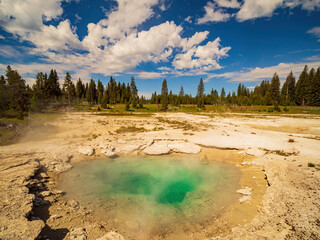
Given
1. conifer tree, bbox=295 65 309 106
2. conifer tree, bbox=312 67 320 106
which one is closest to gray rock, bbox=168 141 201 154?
conifer tree, bbox=312 67 320 106

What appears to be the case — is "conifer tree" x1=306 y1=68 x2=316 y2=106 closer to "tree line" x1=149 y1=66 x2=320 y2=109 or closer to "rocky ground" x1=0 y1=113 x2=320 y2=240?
"tree line" x1=149 y1=66 x2=320 y2=109

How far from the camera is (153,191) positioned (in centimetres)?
955

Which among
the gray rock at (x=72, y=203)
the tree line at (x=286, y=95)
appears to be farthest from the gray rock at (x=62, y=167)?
the tree line at (x=286, y=95)

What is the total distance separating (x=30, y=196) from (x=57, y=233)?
9.56ft

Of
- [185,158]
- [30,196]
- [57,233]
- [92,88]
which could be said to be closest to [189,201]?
[185,158]

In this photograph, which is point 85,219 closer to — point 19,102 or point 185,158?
point 185,158

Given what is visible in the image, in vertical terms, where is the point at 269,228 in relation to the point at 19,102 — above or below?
below

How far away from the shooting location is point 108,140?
17.0 meters

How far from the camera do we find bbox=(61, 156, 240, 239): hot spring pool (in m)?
6.65

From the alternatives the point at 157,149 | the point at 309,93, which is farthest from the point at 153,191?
the point at 309,93

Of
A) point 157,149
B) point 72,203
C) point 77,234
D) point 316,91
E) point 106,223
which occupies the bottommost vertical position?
point 106,223

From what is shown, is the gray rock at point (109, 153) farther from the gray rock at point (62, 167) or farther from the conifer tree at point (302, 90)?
the conifer tree at point (302, 90)

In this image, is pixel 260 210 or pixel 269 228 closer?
pixel 269 228

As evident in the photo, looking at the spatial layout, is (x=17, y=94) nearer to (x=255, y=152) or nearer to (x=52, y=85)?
(x=52, y=85)
